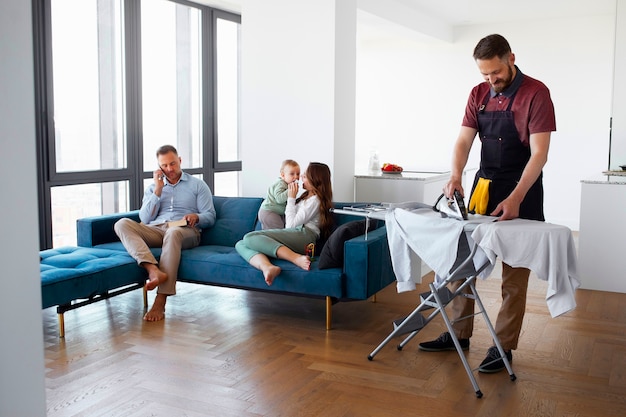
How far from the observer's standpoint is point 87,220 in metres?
5.20

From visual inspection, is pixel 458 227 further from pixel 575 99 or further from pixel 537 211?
pixel 575 99

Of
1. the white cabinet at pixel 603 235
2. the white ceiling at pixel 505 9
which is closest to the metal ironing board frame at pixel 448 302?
the white cabinet at pixel 603 235

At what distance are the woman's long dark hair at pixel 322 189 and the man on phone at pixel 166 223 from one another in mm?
950

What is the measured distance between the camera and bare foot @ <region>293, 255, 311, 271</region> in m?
4.46

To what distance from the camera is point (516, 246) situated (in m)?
Result: 3.18

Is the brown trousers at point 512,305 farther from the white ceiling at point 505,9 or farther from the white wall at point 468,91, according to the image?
the white wall at point 468,91

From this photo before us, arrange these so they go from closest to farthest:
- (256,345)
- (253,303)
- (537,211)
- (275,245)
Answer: (537,211)
(256,345)
(275,245)
(253,303)

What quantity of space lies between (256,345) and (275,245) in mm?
795

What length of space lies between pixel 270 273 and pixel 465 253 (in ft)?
4.47

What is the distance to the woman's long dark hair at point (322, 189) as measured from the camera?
4816 mm

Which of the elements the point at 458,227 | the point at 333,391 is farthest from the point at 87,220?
the point at 458,227

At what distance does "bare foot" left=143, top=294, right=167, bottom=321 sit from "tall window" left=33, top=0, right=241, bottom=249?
1580 millimetres

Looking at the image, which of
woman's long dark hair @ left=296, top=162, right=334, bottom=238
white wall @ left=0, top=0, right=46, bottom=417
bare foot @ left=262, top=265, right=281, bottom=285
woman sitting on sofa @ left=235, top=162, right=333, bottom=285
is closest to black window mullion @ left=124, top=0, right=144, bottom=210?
woman sitting on sofa @ left=235, top=162, right=333, bottom=285

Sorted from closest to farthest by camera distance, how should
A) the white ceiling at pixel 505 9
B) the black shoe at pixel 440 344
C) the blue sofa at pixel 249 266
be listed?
the black shoe at pixel 440 344
the blue sofa at pixel 249 266
the white ceiling at pixel 505 9
